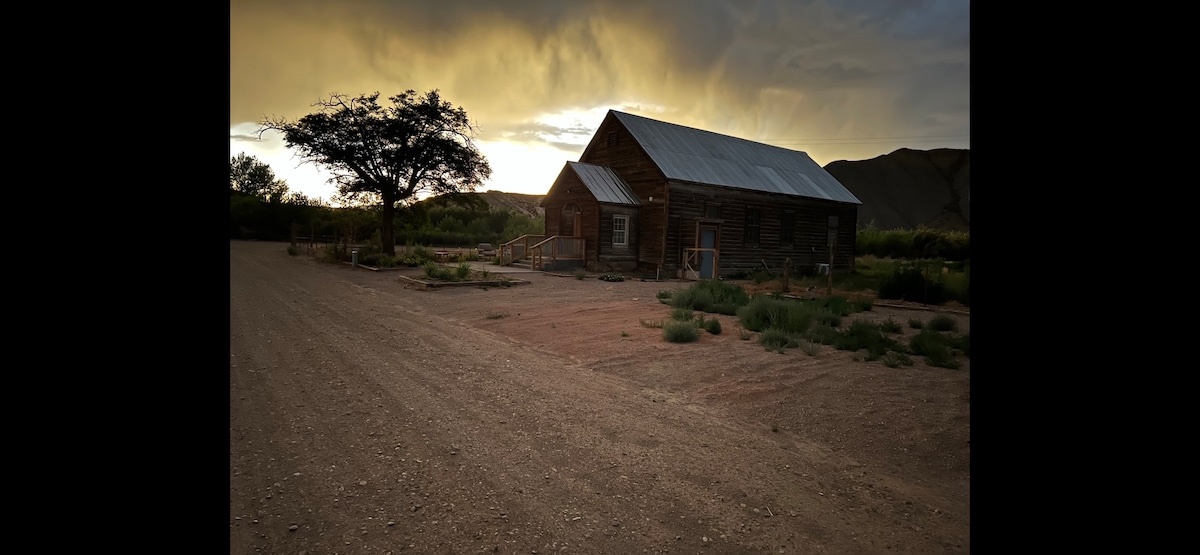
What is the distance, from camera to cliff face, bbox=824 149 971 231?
86.8 metres

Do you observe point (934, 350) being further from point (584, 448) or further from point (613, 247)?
point (613, 247)

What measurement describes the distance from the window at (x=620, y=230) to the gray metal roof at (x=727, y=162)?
253 centimetres

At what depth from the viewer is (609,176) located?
23.9 meters

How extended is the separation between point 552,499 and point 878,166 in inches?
4235

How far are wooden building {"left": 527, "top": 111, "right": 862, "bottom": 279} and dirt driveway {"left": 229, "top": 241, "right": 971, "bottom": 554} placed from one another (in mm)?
14757

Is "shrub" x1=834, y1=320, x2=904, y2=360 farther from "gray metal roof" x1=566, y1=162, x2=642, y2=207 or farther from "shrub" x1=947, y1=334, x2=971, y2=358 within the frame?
"gray metal roof" x1=566, y1=162, x2=642, y2=207

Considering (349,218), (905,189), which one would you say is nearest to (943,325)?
(349,218)

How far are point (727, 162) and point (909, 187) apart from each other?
80.4 m

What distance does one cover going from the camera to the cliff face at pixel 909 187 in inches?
3418

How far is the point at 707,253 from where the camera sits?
23.3m

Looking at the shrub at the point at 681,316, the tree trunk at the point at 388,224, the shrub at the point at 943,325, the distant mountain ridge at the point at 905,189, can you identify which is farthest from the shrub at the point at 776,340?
the distant mountain ridge at the point at 905,189
